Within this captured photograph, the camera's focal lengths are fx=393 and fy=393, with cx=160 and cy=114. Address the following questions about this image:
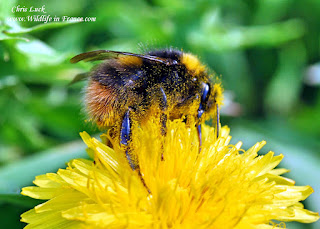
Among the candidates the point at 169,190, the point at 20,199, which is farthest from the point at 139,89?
the point at 20,199

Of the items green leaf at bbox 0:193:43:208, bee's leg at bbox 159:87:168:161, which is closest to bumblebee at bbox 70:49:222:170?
bee's leg at bbox 159:87:168:161

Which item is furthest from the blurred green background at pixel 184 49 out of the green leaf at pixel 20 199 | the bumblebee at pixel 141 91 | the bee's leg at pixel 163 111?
the bee's leg at pixel 163 111

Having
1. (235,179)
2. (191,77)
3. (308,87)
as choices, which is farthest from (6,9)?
(308,87)

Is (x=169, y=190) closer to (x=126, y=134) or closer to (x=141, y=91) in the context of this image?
(x=126, y=134)

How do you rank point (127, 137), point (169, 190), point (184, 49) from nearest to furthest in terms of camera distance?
point (169, 190) → point (127, 137) → point (184, 49)

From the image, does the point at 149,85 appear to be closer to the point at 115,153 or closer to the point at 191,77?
the point at 191,77

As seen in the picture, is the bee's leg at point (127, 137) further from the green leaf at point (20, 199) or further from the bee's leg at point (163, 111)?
the green leaf at point (20, 199)

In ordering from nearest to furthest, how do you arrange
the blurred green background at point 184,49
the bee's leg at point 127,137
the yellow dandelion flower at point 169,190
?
the yellow dandelion flower at point 169,190
the bee's leg at point 127,137
the blurred green background at point 184,49
